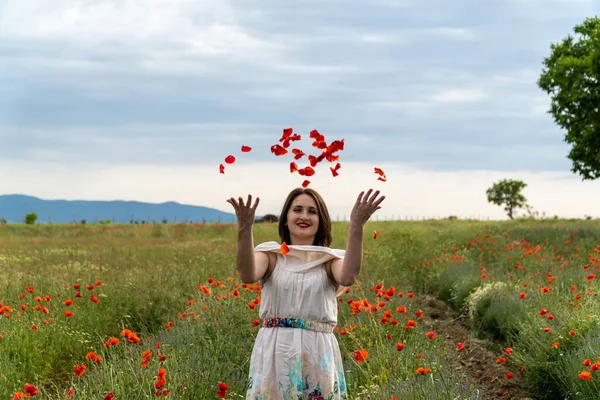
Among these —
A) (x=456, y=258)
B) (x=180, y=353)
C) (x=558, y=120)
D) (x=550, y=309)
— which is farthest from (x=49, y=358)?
(x=558, y=120)

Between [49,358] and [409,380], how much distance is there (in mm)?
3811

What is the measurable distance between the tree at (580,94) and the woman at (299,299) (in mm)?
20967

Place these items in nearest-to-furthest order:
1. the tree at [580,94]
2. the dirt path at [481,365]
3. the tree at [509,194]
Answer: the dirt path at [481,365]
the tree at [580,94]
the tree at [509,194]

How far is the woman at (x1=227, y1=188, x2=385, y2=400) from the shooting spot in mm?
3715

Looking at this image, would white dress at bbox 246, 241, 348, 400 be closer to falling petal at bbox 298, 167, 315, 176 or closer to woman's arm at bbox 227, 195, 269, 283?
woman's arm at bbox 227, 195, 269, 283

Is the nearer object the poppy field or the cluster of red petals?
the cluster of red petals

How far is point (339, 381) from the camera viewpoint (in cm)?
397

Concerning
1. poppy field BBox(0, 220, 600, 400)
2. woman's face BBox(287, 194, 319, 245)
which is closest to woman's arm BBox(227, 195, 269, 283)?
woman's face BBox(287, 194, 319, 245)

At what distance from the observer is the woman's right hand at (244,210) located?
11.9ft

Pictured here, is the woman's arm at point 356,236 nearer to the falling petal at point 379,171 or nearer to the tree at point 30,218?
the falling petal at point 379,171

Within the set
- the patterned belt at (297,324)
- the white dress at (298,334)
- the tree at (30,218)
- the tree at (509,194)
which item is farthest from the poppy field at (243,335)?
the tree at (509,194)

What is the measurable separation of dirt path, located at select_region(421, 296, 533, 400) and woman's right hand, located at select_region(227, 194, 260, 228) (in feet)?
10.0

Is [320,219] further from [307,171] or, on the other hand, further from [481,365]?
[481,365]

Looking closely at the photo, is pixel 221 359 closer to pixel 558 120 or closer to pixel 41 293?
pixel 41 293
